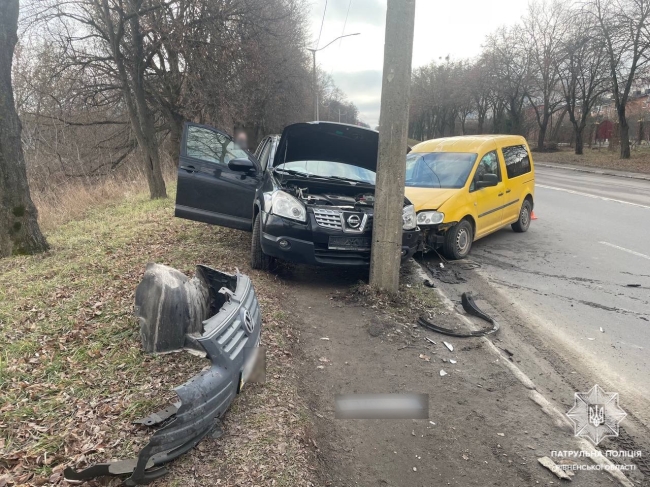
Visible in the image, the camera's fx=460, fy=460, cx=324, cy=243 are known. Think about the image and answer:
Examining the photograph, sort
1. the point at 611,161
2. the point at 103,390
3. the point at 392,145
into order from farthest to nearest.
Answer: the point at 611,161, the point at 392,145, the point at 103,390

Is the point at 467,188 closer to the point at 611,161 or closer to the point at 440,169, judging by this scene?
the point at 440,169

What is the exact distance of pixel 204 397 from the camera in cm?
247

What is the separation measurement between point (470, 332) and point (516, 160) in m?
5.60

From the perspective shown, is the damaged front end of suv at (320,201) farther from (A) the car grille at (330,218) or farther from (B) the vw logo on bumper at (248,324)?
(B) the vw logo on bumper at (248,324)

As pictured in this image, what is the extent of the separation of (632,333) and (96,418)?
4950mm

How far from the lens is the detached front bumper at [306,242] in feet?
17.5

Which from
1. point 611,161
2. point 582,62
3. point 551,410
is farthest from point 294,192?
point 582,62

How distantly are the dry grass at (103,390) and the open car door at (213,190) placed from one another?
1.44 metres

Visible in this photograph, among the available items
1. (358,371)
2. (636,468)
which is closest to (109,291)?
(358,371)

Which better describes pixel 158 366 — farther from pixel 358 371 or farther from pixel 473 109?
pixel 473 109

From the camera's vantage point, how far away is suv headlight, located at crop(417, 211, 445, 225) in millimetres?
7082

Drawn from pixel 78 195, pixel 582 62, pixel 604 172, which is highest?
pixel 582 62

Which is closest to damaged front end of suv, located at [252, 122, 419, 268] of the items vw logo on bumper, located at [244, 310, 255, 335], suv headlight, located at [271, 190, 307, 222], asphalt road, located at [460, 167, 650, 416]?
suv headlight, located at [271, 190, 307, 222]

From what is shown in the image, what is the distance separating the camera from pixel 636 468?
9.20 ft
